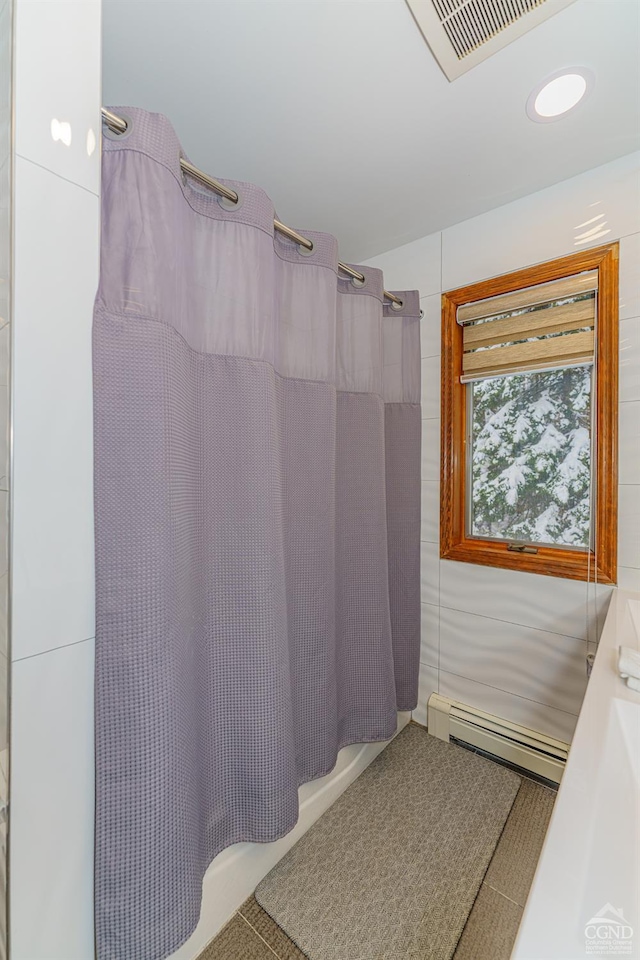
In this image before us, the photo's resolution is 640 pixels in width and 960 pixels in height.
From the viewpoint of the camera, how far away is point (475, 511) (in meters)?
1.76

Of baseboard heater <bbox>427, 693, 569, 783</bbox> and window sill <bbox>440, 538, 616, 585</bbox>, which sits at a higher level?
window sill <bbox>440, 538, 616, 585</bbox>

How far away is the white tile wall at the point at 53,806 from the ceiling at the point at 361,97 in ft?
4.53

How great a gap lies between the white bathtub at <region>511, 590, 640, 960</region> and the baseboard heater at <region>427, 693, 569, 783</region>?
0.93 metres

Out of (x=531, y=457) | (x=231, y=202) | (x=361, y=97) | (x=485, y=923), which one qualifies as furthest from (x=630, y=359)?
(x=485, y=923)

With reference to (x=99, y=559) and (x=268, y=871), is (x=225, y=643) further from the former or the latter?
(x=268, y=871)

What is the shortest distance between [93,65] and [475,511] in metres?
1.73

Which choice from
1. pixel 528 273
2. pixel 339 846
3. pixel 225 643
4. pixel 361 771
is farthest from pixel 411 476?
pixel 339 846

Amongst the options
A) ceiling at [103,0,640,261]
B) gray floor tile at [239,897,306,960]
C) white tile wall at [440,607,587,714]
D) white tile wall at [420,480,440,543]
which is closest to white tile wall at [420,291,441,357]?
ceiling at [103,0,640,261]

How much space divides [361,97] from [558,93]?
54 centimetres

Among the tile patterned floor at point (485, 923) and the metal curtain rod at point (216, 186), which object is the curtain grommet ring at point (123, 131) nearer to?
the metal curtain rod at point (216, 186)

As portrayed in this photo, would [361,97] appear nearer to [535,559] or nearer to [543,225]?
[543,225]

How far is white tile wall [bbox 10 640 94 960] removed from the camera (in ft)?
1.98

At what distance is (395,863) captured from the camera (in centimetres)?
118

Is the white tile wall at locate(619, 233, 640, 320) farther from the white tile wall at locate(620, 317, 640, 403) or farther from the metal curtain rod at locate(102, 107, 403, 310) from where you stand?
the metal curtain rod at locate(102, 107, 403, 310)
